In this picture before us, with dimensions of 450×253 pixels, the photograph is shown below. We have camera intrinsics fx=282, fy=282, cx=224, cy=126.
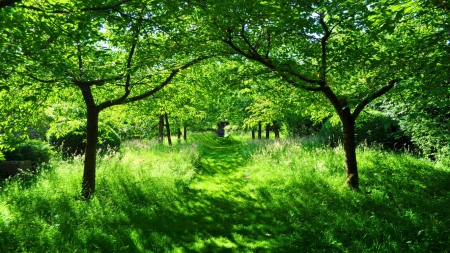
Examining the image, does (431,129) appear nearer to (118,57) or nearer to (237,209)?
(237,209)

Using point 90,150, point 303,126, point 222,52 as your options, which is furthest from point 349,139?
point 303,126

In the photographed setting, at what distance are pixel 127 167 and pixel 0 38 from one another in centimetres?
638

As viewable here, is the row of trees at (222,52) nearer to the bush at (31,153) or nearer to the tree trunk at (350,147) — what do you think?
the tree trunk at (350,147)

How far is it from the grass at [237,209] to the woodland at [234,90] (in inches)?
2.1

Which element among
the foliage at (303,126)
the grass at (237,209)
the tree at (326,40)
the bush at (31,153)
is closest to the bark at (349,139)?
the tree at (326,40)

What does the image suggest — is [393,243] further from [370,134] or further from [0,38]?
[370,134]

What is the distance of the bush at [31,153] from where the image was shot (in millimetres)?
10281

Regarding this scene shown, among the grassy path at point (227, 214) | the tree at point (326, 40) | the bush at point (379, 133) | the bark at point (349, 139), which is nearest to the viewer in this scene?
the tree at point (326, 40)

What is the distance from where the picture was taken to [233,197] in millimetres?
8625

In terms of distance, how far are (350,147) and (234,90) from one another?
372 centimetres

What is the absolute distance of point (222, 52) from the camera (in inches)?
273

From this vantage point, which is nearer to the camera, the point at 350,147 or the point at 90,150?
the point at 90,150

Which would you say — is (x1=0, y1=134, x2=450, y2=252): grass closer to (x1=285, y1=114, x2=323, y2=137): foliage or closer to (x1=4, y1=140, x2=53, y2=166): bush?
(x1=4, y1=140, x2=53, y2=166): bush

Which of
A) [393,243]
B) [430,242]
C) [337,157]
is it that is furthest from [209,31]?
[337,157]
